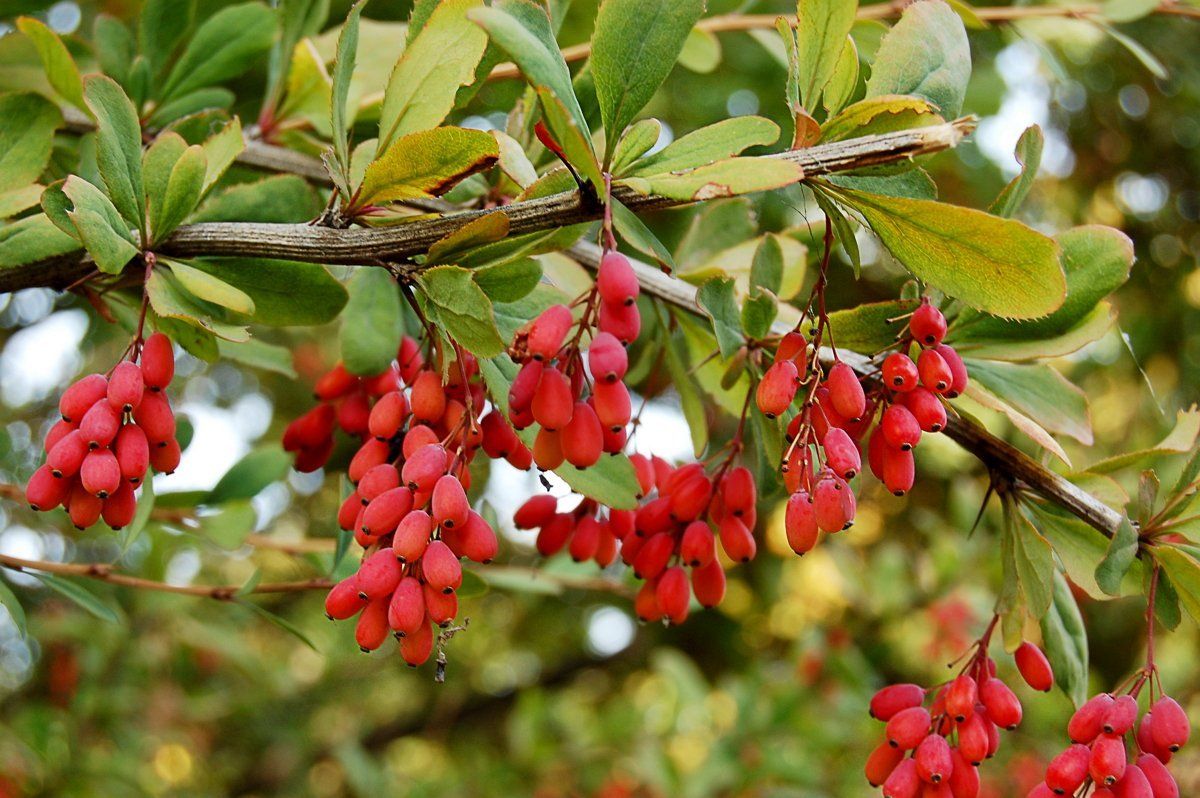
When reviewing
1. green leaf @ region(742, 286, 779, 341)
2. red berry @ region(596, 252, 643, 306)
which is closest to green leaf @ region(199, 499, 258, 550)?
green leaf @ region(742, 286, 779, 341)

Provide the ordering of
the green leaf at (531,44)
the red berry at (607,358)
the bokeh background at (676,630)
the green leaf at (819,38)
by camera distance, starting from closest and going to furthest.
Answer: the green leaf at (531,44) < the red berry at (607,358) < the green leaf at (819,38) < the bokeh background at (676,630)

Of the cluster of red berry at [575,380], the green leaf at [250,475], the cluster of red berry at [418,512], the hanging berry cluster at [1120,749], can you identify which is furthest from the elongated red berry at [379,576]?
the green leaf at [250,475]

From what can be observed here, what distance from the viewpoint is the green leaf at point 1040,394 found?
1.33 m

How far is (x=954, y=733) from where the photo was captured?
131cm

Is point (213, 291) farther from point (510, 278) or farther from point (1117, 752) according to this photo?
point (1117, 752)

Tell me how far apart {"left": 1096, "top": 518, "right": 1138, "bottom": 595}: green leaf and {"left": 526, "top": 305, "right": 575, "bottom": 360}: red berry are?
0.62m

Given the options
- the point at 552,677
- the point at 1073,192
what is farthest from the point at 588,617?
the point at 1073,192

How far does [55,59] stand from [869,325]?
1.11 metres

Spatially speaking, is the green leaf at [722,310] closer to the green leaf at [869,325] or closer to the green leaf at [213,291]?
the green leaf at [869,325]

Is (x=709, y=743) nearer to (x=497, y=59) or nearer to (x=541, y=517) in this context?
(x=541, y=517)

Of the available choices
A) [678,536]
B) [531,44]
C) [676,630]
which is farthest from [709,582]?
[676,630]

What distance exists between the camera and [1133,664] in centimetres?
386


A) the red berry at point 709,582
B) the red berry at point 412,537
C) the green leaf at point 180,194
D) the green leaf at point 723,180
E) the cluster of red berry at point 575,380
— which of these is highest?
the green leaf at point 723,180

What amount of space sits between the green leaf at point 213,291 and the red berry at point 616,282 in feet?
1.20
